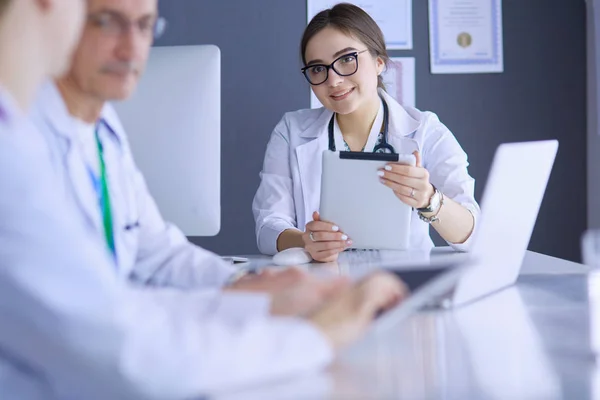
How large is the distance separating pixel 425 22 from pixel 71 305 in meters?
3.15

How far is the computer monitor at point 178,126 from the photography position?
5.99 feet

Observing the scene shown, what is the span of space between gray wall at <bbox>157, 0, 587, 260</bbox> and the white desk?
2262 millimetres

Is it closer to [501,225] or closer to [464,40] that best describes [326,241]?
[501,225]

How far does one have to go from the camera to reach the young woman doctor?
8.57 feet

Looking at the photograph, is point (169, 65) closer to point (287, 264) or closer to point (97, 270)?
point (287, 264)

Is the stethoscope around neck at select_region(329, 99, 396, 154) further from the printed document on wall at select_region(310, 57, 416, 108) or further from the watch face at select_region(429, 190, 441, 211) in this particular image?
the printed document on wall at select_region(310, 57, 416, 108)

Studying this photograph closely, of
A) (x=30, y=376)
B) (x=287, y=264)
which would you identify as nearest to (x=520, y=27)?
(x=287, y=264)

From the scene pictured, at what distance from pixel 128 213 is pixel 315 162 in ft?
4.27

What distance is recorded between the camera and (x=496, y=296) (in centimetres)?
153

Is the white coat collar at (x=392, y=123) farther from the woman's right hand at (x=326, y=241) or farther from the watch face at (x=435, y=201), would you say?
the woman's right hand at (x=326, y=241)

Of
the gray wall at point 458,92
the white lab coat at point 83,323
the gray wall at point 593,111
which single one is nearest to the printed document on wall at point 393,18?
the gray wall at point 458,92

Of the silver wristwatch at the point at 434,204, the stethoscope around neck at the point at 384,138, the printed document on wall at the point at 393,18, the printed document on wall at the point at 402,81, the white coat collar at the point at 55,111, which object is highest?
the printed document on wall at the point at 393,18

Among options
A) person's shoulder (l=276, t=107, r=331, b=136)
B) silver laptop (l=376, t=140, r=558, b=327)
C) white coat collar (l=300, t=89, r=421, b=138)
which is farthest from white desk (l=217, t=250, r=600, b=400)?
person's shoulder (l=276, t=107, r=331, b=136)

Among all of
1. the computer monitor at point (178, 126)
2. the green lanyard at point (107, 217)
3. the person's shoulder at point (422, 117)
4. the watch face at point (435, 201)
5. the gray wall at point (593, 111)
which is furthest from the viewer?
the gray wall at point (593, 111)
